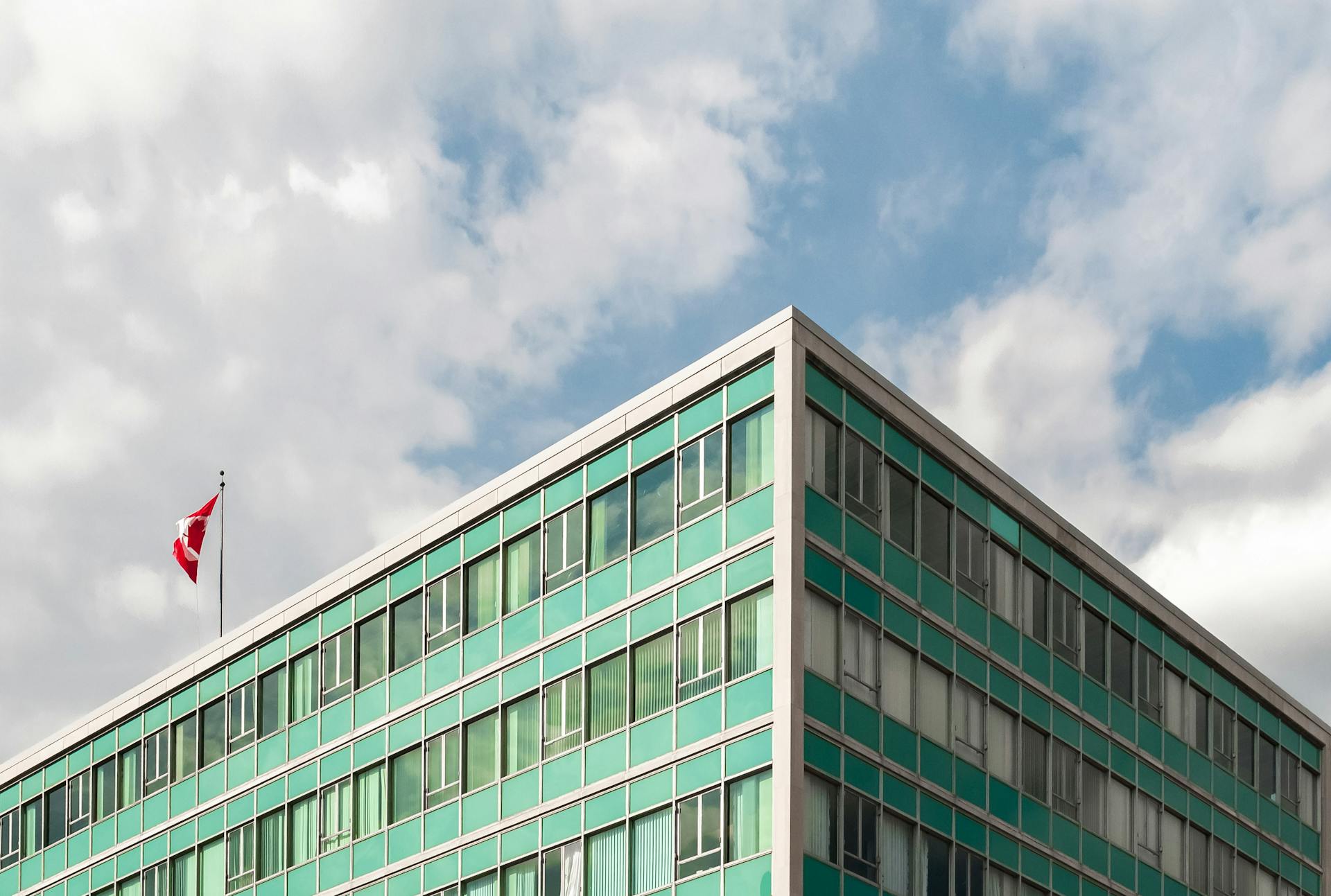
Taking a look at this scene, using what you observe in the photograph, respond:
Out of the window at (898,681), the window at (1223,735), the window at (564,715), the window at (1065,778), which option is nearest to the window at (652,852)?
the window at (564,715)

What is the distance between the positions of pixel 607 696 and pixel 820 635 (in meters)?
5.50

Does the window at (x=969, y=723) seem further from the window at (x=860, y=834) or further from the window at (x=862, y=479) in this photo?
the window at (x=862, y=479)

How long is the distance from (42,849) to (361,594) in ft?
59.6

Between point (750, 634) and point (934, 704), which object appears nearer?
point (750, 634)

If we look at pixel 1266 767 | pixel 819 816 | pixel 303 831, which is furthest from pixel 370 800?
pixel 1266 767

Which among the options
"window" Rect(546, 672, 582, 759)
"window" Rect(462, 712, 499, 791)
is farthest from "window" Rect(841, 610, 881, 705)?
"window" Rect(462, 712, 499, 791)

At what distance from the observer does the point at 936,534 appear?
49.4 m

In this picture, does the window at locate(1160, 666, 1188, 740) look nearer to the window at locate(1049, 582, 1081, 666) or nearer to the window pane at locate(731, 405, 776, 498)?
the window at locate(1049, 582, 1081, 666)

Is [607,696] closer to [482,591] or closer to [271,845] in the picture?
[482,591]

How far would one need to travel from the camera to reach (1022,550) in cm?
5278

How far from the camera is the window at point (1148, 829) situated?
184 feet

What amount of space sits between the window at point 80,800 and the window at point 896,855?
29336 millimetres

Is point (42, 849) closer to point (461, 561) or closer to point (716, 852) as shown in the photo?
point (461, 561)

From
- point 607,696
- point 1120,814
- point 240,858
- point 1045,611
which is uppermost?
point 1045,611
